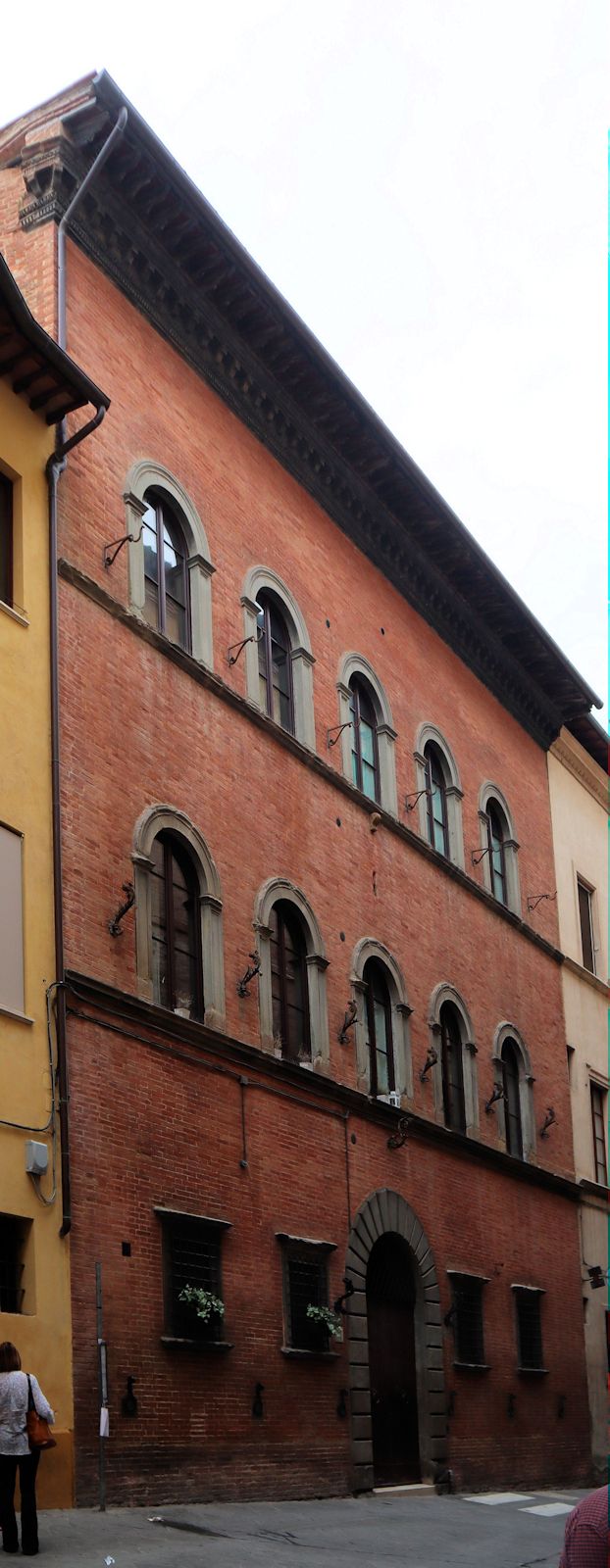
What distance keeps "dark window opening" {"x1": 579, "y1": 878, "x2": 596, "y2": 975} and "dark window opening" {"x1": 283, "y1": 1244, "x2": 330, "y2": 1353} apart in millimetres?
13821

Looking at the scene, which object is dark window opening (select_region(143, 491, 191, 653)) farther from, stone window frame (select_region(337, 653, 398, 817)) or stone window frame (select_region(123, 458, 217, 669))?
stone window frame (select_region(337, 653, 398, 817))

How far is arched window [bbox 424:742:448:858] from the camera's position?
24875 millimetres

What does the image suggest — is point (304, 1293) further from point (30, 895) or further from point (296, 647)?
point (296, 647)

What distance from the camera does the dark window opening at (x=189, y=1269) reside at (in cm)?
1596

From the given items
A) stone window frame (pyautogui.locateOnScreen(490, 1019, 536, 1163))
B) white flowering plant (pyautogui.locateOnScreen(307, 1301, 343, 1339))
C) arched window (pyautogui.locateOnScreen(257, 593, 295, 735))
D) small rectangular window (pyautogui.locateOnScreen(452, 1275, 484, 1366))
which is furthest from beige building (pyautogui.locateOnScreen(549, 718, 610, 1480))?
arched window (pyautogui.locateOnScreen(257, 593, 295, 735))

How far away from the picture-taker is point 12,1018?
14.1 m

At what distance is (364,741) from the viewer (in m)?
22.9

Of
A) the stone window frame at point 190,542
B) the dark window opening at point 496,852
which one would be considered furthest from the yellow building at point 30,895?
the dark window opening at point 496,852

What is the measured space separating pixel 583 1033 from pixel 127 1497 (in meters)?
17.1

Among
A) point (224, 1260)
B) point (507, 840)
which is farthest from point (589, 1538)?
point (507, 840)

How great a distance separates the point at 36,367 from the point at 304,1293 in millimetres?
9327

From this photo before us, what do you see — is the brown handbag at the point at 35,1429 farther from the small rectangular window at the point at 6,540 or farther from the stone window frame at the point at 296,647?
the stone window frame at the point at 296,647

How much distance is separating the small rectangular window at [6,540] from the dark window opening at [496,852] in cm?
1301

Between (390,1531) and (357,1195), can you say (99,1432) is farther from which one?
(357,1195)
